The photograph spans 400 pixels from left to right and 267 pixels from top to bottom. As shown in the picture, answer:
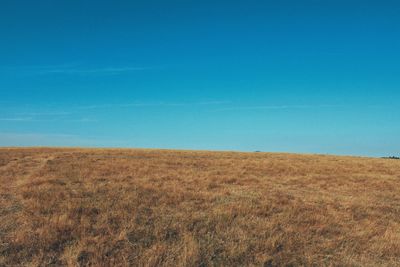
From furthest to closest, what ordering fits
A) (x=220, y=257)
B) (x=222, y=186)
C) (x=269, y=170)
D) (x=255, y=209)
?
(x=269, y=170) → (x=222, y=186) → (x=255, y=209) → (x=220, y=257)

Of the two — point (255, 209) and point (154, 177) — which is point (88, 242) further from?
point (154, 177)

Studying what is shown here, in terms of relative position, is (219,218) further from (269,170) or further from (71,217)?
(269,170)

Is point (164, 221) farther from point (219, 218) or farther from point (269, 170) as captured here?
A: point (269, 170)

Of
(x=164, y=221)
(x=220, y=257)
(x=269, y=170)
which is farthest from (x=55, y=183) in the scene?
(x=269, y=170)

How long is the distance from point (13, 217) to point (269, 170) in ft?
63.6

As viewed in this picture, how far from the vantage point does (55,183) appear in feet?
53.0

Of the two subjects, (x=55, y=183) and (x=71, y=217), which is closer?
(x=71, y=217)

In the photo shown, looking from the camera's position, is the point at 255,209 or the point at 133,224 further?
the point at 255,209

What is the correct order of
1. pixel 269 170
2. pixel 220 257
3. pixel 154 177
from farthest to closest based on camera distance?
pixel 269 170 < pixel 154 177 < pixel 220 257

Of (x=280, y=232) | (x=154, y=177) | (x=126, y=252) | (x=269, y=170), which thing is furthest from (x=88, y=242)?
(x=269, y=170)

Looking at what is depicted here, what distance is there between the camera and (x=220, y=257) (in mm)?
7312

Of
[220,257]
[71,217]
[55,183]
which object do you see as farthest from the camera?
[55,183]

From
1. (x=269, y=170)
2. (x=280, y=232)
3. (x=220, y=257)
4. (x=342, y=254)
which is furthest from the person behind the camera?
(x=269, y=170)

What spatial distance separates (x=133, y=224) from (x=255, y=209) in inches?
171
